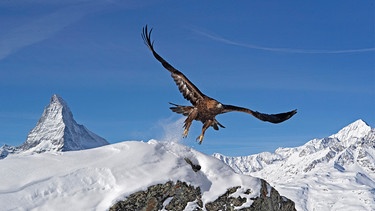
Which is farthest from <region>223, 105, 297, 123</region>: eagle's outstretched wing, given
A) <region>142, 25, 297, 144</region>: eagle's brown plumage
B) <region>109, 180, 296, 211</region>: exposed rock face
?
<region>109, 180, 296, 211</region>: exposed rock face

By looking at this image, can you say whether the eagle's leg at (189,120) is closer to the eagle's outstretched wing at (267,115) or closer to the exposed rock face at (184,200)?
the eagle's outstretched wing at (267,115)

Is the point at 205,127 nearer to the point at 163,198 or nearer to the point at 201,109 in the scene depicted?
the point at 201,109

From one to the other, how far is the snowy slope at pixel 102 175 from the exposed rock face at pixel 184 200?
0.58 feet

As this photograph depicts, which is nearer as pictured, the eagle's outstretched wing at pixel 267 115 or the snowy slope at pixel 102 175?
the snowy slope at pixel 102 175

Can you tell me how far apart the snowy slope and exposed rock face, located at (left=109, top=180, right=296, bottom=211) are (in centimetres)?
→ 18

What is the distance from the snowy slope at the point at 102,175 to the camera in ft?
50.8

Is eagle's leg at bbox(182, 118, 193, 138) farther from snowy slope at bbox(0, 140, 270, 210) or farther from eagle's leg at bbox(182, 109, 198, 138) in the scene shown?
snowy slope at bbox(0, 140, 270, 210)

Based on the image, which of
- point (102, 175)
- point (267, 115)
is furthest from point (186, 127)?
point (102, 175)

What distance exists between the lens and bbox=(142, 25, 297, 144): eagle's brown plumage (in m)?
16.7

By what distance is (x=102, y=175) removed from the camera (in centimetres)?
1658

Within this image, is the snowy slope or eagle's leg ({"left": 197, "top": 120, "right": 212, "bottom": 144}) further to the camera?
eagle's leg ({"left": 197, "top": 120, "right": 212, "bottom": 144})

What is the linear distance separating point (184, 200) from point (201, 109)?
290 cm

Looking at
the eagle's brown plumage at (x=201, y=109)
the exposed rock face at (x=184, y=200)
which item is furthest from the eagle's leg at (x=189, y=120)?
Answer: the exposed rock face at (x=184, y=200)

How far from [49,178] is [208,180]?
516 cm
